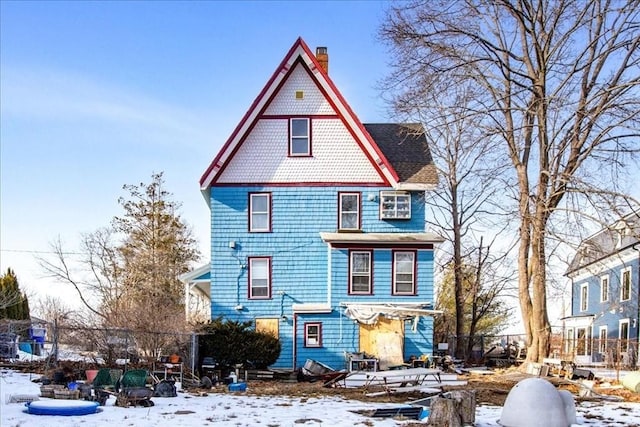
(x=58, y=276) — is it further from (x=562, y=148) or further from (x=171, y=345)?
(x=562, y=148)

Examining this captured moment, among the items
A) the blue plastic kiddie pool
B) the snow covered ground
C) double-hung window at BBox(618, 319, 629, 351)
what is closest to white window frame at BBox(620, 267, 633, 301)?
double-hung window at BBox(618, 319, 629, 351)

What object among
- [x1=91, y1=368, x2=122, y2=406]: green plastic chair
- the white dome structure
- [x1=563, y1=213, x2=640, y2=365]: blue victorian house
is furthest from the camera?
[x1=563, y1=213, x2=640, y2=365]: blue victorian house

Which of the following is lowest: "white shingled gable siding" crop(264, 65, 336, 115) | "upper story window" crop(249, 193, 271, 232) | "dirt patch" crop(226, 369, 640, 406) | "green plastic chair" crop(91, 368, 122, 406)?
"dirt patch" crop(226, 369, 640, 406)

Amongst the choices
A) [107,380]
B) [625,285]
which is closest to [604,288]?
[625,285]

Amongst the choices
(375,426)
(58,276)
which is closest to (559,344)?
(375,426)

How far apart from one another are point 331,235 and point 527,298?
682cm

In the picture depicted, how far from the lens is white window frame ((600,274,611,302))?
3372 cm

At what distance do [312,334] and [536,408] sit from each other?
13.2 metres

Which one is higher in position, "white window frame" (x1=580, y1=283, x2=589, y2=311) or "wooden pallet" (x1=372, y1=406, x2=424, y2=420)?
"white window frame" (x1=580, y1=283, x2=589, y2=311)

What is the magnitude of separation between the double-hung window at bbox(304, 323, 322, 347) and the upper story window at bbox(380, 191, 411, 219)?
4.35 m

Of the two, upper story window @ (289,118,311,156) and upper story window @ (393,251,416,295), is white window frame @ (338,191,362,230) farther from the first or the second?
upper story window @ (393,251,416,295)

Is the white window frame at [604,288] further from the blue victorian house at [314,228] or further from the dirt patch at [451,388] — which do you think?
the dirt patch at [451,388]

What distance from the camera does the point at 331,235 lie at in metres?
24.0

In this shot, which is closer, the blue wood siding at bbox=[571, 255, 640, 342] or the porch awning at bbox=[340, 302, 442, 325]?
the porch awning at bbox=[340, 302, 442, 325]
